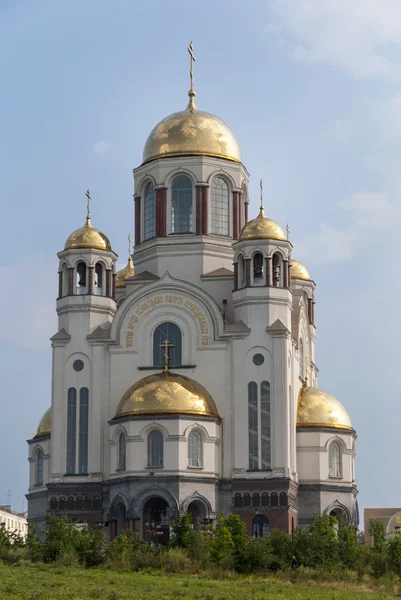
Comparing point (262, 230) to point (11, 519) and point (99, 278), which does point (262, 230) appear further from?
point (11, 519)

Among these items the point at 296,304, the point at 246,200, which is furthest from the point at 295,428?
the point at 246,200

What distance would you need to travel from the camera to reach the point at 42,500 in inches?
2564

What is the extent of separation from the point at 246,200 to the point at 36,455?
15136mm

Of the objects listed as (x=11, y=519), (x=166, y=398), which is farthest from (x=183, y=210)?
(x=11, y=519)

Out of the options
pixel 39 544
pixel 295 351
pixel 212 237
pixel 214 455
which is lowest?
pixel 39 544

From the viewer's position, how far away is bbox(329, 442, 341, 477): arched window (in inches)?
2480

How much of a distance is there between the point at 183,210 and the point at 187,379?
337 inches

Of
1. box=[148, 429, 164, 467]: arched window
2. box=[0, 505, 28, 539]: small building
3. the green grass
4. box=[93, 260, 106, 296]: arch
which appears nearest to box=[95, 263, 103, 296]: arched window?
box=[93, 260, 106, 296]: arch

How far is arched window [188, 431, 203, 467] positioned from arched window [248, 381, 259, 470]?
7.26ft

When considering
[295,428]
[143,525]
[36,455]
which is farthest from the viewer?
[36,455]

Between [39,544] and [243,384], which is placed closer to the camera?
[39,544]

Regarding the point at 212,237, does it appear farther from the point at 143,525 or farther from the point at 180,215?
the point at 143,525

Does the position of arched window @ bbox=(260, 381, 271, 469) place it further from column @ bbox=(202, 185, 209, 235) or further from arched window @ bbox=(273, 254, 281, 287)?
column @ bbox=(202, 185, 209, 235)

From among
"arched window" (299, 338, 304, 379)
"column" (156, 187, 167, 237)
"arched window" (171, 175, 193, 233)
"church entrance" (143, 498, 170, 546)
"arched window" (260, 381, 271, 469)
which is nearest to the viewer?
A: "church entrance" (143, 498, 170, 546)
